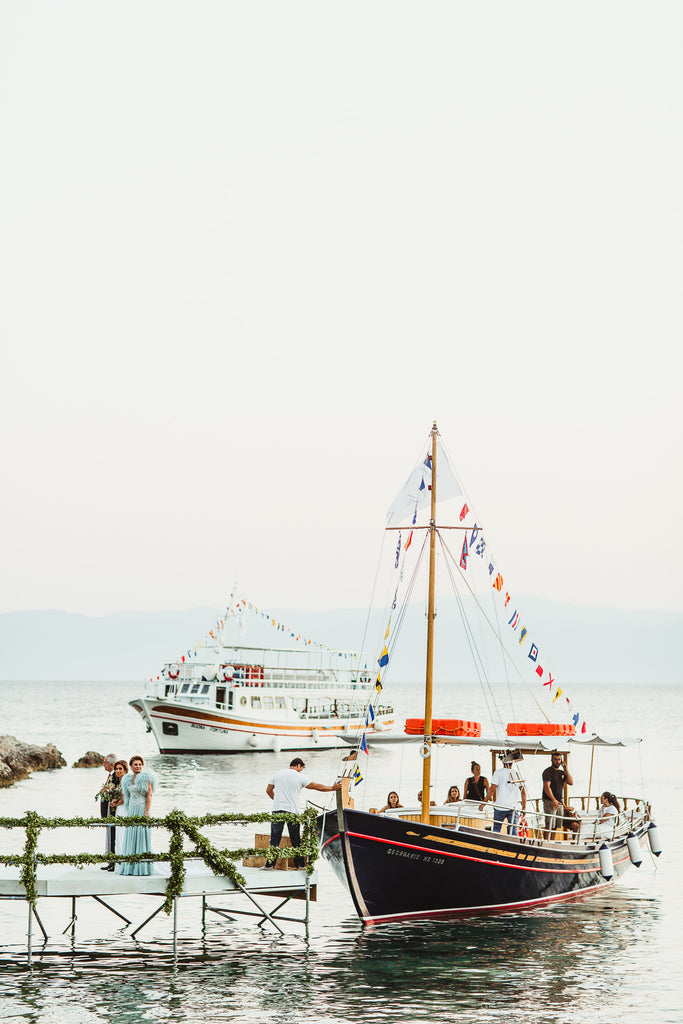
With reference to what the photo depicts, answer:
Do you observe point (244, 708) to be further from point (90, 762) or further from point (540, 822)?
point (540, 822)

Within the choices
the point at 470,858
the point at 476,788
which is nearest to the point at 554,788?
the point at 476,788

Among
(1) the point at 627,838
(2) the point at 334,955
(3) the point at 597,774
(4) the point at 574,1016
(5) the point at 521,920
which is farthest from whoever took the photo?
(3) the point at 597,774

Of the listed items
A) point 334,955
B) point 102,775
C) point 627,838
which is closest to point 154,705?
point 102,775

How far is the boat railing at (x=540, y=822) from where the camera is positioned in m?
22.6

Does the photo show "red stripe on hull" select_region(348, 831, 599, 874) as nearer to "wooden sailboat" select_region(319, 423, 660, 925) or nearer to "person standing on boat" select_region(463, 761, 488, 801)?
"wooden sailboat" select_region(319, 423, 660, 925)

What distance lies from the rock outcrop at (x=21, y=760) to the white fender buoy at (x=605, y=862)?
33.7 m

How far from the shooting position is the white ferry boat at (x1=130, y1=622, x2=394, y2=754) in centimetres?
7119

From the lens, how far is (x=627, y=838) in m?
25.8

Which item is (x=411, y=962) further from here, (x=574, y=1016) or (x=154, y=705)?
(x=154, y=705)

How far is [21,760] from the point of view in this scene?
5919cm

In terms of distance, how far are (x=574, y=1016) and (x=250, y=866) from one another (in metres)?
6.47

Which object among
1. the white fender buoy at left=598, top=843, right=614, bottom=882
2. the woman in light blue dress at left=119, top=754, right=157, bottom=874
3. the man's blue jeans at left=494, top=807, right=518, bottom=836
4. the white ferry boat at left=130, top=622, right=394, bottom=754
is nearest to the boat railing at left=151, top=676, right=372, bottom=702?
the white ferry boat at left=130, top=622, right=394, bottom=754

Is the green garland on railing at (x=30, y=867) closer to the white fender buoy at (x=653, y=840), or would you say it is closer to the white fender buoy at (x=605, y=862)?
the white fender buoy at (x=605, y=862)

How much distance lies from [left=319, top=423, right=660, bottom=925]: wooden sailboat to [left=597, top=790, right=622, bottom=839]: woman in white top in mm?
471
